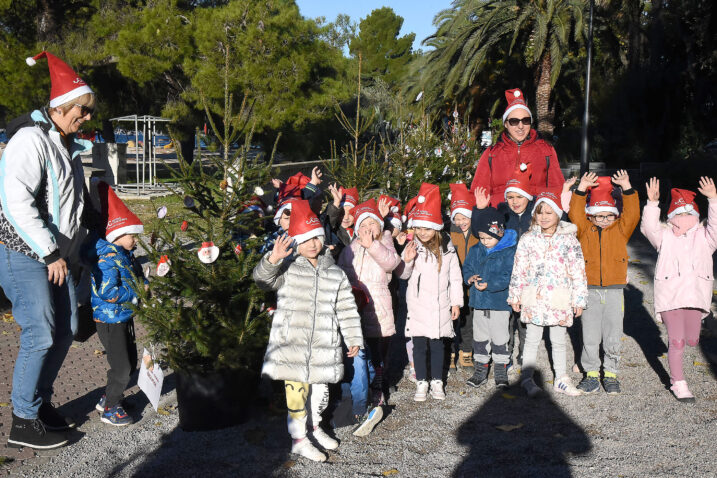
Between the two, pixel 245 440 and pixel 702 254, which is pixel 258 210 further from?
pixel 702 254

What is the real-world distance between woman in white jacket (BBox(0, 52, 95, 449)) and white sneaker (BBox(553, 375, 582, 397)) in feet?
11.9

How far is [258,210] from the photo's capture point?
4996mm

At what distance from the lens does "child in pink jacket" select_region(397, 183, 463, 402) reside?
17.1 ft

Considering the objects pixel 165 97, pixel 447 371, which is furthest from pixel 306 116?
pixel 447 371

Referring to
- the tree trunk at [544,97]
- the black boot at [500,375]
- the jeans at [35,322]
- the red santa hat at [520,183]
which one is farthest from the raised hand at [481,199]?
the tree trunk at [544,97]

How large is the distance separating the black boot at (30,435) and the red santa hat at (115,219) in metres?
1.22

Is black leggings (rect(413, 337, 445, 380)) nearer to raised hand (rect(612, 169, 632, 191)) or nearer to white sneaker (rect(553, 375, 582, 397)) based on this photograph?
white sneaker (rect(553, 375, 582, 397))

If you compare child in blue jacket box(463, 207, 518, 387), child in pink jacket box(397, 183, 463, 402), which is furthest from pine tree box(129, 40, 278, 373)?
child in blue jacket box(463, 207, 518, 387)

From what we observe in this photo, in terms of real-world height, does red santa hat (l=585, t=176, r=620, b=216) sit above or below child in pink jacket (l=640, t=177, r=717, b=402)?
above

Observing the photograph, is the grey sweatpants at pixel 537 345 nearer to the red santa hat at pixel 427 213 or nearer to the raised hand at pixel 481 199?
the raised hand at pixel 481 199

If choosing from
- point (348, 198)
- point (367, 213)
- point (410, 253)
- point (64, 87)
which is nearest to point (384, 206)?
point (348, 198)

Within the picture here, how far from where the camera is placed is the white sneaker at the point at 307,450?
13.4 feet

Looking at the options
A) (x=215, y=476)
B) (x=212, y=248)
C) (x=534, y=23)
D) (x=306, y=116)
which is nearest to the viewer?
(x=215, y=476)

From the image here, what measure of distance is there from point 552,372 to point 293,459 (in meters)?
2.81
